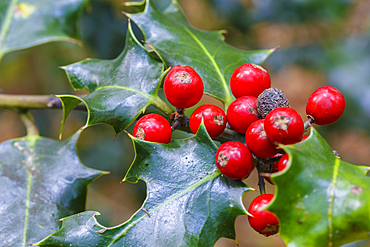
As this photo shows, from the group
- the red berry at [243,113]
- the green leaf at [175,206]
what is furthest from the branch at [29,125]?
the red berry at [243,113]

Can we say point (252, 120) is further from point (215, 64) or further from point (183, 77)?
point (215, 64)

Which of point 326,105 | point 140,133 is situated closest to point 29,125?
point 140,133

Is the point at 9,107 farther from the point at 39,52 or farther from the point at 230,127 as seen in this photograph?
the point at 39,52

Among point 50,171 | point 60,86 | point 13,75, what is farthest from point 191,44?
point 13,75

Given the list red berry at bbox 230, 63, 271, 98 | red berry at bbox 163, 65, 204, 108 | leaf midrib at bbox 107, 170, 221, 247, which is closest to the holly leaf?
leaf midrib at bbox 107, 170, 221, 247

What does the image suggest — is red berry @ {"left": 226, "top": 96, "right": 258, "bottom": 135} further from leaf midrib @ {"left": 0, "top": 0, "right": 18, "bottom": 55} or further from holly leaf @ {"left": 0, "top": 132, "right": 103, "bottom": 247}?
leaf midrib @ {"left": 0, "top": 0, "right": 18, "bottom": 55}

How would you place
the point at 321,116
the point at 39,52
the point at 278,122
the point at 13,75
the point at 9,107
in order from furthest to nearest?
1. the point at 13,75
2. the point at 39,52
3. the point at 9,107
4. the point at 321,116
5. the point at 278,122

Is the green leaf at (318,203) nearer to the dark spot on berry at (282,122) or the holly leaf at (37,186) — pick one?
the dark spot on berry at (282,122)
